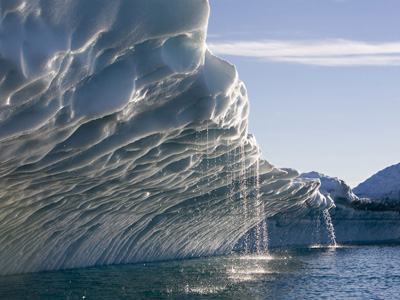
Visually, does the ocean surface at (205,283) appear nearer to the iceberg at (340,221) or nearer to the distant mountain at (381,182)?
the iceberg at (340,221)

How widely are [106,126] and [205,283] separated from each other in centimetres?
850

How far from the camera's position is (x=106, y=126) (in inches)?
444

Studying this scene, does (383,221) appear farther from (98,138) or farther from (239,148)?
(98,138)

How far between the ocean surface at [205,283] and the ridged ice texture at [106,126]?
198 centimetres

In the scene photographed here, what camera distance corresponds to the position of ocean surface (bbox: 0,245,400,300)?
1481 cm

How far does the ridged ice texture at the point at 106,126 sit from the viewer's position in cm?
806

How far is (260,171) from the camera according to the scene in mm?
20688

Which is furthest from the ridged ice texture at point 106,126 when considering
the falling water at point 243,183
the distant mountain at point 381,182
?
the distant mountain at point 381,182

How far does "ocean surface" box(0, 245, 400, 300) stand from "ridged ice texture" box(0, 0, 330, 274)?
198 cm

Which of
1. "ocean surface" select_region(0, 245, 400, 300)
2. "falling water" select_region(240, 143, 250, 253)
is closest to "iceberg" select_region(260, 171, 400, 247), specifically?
"falling water" select_region(240, 143, 250, 253)

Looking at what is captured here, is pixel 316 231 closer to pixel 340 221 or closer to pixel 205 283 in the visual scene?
pixel 340 221

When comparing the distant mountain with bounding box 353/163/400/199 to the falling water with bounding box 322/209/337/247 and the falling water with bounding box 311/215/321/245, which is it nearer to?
the falling water with bounding box 322/209/337/247

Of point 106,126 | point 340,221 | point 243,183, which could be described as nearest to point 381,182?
point 340,221

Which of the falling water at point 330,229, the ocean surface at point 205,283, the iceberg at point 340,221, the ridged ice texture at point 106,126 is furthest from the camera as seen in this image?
the falling water at point 330,229
